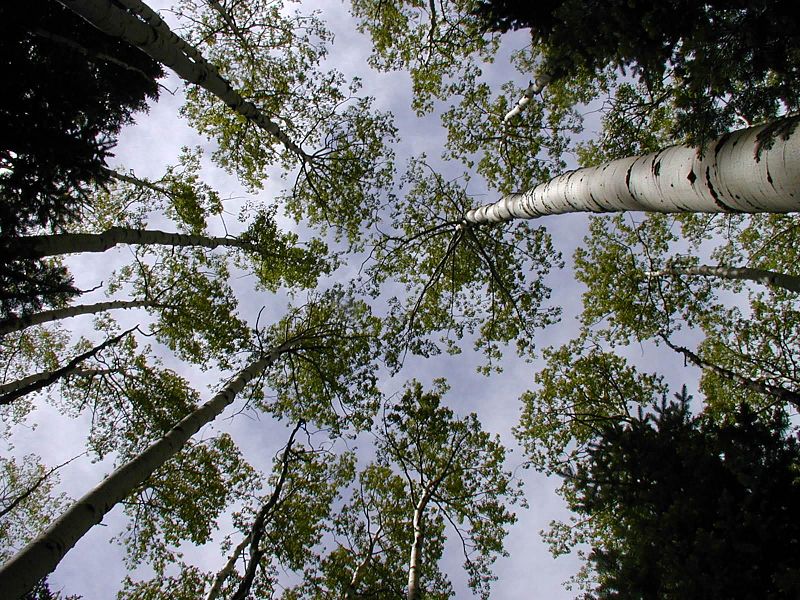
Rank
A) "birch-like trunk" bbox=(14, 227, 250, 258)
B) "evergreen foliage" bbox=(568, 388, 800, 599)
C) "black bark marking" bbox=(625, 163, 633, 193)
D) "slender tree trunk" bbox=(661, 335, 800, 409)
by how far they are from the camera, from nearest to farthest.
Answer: "evergreen foliage" bbox=(568, 388, 800, 599)
"black bark marking" bbox=(625, 163, 633, 193)
"birch-like trunk" bbox=(14, 227, 250, 258)
"slender tree trunk" bbox=(661, 335, 800, 409)

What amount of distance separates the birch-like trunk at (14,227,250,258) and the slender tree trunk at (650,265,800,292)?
9.42 metres

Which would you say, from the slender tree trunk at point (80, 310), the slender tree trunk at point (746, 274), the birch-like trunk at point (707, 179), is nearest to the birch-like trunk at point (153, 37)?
the slender tree trunk at point (80, 310)

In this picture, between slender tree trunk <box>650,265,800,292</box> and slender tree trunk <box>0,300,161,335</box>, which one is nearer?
slender tree trunk <box>650,265,800,292</box>

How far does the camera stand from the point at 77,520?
11.3 ft

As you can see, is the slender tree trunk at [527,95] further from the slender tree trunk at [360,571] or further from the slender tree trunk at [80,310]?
the slender tree trunk at [360,571]

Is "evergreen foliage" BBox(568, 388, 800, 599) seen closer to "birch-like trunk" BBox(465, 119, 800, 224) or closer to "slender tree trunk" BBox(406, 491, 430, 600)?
"birch-like trunk" BBox(465, 119, 800, 224)

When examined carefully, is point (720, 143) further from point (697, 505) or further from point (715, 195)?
point (697, 505)

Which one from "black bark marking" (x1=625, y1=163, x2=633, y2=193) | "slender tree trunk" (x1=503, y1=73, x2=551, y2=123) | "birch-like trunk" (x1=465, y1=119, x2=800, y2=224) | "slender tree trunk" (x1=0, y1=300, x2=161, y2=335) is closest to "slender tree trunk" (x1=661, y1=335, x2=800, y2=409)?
"birch-like trunk" (x1=465, y1=119, x2=800, y2=224)

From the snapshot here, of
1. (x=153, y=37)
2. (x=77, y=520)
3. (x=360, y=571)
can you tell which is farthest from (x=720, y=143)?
(x=360, y=571)

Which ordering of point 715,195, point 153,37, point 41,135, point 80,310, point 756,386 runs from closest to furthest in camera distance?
point 715,195 → point 41,135 → point 153,37 → point 756,386 → point 80,310

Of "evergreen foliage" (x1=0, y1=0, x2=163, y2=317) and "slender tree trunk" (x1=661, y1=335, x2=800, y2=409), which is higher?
"slender tree trunk" (x1=661, y1=335, x2=800, y2=409)

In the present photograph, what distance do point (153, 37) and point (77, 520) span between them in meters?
5.05

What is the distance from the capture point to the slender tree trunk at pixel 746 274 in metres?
6.23

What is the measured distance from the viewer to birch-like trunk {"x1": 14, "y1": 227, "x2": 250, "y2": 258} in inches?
149
